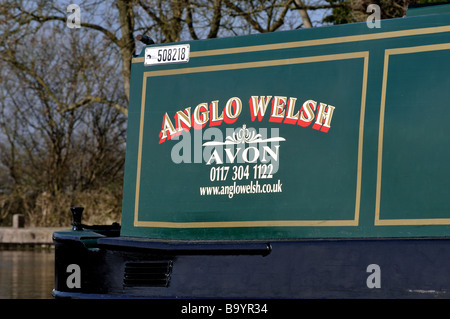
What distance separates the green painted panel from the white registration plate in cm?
5

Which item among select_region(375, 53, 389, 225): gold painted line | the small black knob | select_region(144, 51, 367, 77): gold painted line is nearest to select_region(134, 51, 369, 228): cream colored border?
select_region(144, 51, 367, 77): gold painted line

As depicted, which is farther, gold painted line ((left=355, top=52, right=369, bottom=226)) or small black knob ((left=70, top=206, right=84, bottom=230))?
small black knob ((left=70, top=206, right=84, bottom=230))

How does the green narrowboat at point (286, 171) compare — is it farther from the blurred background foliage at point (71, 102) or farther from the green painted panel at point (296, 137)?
the blurred background foliage at point (71, 102)

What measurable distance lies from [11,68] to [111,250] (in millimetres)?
18720

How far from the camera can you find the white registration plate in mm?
5855

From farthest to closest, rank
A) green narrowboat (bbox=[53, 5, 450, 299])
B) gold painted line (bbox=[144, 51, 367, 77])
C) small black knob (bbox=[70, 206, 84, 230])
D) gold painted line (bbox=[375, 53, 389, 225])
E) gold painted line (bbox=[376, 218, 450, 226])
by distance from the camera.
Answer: small black knob (bbox=[70, 206, 84, 230]) → gold painted line (bbox=[144, 51, 367, 77]) → gold painted line (bbox=[375, 53, 389, 225]) → green narrowboat (bbox=[53, 5, 450, 299]) → gold painted line (bbox=[376, 218, 450, 226])

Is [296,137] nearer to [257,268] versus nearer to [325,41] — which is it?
[325,41]

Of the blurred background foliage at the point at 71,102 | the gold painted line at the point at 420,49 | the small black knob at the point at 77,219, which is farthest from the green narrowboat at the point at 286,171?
the blurred background foliage at the point at 71,102

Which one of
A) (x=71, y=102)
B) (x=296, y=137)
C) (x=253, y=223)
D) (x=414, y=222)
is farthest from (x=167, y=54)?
(x=71, y=102)

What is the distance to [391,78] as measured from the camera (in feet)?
16.7

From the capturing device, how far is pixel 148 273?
567 centimetres

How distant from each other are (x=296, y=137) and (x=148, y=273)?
1443 mm

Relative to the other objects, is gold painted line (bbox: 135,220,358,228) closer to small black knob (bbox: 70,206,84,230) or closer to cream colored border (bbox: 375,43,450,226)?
cream colored border (bbox: 375,43,450,226)

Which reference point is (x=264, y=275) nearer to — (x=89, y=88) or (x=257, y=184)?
(x=257, y=184)
